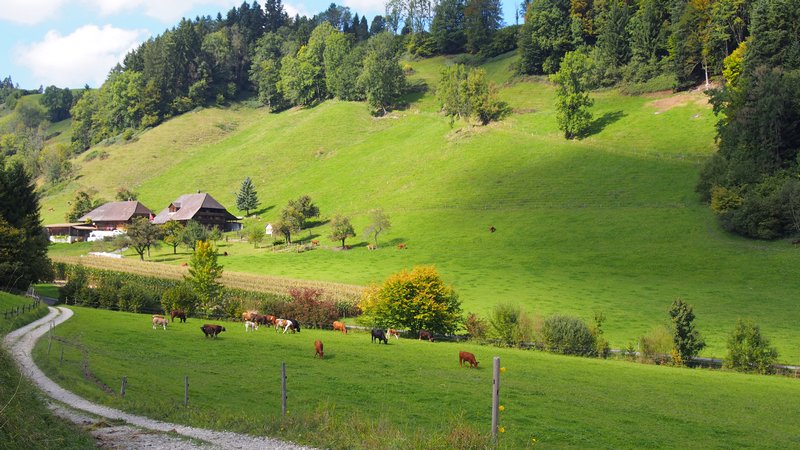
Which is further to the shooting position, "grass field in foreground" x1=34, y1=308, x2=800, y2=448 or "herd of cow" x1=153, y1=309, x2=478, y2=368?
"herd of cow" x1=153, y1=309, x2=478, y2=368

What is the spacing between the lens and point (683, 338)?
135 feet

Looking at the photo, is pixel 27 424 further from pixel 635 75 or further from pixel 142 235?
pixel 635 75

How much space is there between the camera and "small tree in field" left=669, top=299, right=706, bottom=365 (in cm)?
4097

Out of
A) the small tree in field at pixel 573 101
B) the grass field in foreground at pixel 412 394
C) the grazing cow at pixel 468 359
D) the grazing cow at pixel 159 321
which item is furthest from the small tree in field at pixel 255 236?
the grazing cow at pixel 468 359

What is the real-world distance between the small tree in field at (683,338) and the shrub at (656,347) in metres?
0.60

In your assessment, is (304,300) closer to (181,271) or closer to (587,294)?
(587,294)

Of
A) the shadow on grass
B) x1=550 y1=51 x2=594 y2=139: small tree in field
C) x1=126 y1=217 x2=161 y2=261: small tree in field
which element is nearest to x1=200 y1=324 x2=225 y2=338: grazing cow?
x1=126 y1=217 x2=161 y2=261: small tree in field

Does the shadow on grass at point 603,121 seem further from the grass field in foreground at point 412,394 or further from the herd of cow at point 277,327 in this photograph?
the grass field in foreground at point 412,394

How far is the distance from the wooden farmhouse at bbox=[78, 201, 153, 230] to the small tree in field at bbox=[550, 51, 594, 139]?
274ft

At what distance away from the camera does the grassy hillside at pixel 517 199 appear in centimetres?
5819

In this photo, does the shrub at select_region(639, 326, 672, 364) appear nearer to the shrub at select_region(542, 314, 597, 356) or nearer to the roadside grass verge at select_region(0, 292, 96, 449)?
the shrub at select_region(542, 314, 597, 356)

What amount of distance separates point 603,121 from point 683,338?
263 feet

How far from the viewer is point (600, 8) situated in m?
158

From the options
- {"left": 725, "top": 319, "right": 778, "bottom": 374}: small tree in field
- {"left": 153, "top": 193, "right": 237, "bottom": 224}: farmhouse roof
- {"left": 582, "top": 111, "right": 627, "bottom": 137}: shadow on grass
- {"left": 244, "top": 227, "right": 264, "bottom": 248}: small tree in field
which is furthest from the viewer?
{"left": 153, "top": 193, "right": 237, "bottom": 224}: farmhouse roof
